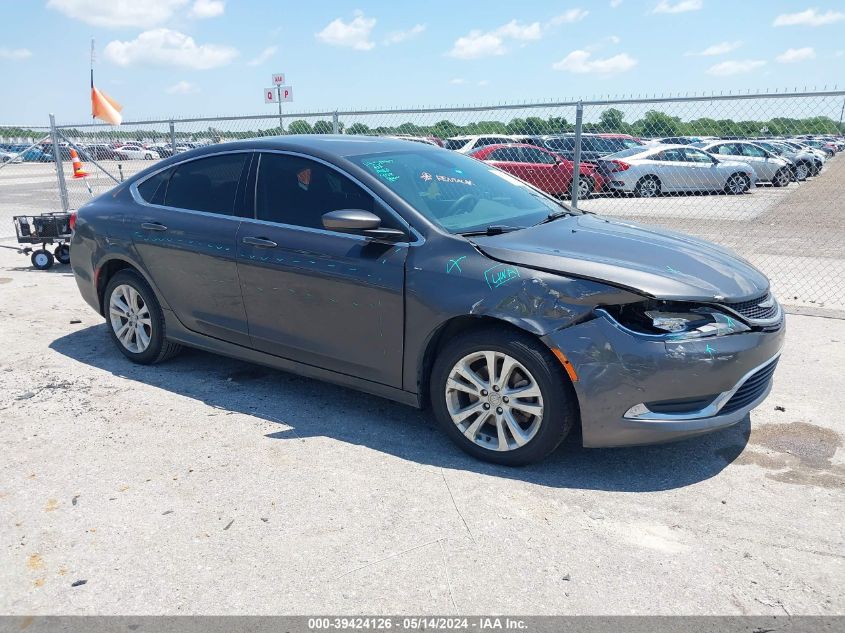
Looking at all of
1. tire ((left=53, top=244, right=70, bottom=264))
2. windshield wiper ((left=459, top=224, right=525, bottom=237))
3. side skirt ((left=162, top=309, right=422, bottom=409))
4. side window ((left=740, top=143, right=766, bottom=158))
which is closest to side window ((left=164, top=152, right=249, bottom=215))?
side skirt ((left=162, top=309, right=422, bottom=409))

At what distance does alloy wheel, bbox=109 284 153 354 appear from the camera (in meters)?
5.24

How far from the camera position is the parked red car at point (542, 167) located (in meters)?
10.6

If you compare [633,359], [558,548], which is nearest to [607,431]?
[633,359]

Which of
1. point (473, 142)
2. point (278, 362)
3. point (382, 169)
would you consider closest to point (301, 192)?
point (382, 169)

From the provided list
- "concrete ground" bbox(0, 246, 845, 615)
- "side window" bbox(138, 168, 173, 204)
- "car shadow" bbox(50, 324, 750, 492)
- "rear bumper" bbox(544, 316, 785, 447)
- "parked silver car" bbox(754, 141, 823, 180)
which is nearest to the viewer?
"concrete ground" bbox(0, 246, 845, 615)

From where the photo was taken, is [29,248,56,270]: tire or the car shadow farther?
[29,248,56,270]: tire

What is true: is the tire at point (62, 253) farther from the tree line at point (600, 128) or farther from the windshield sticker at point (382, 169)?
the windshield sticker at point (382, 169)

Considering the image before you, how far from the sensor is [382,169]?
4.14 metres

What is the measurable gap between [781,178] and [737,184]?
4604 mm

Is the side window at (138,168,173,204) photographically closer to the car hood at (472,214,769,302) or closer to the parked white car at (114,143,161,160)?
the car hood at (472,214,769,302)

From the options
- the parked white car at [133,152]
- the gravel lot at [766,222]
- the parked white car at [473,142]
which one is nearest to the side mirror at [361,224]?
the gravel lot at [766,222]

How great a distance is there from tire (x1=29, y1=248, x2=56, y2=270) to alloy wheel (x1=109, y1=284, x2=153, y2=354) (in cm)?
466

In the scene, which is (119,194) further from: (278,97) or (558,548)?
(278,97)

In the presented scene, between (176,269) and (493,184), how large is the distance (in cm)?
230
